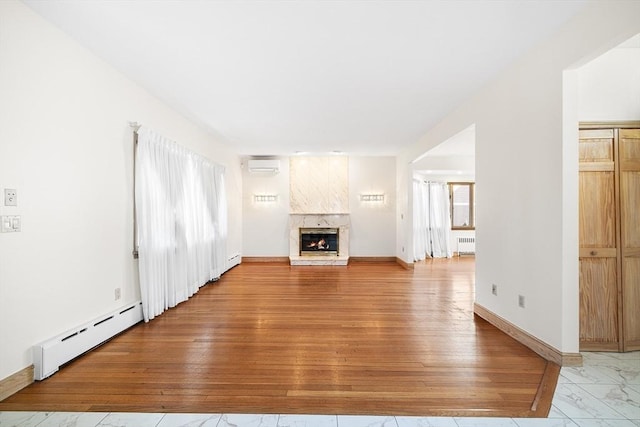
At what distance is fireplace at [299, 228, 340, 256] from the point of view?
779 centimetres

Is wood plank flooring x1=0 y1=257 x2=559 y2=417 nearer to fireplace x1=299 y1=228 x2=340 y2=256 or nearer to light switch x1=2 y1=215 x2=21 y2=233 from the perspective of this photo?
light switch x1=2 y1=215 x2=21 y2=233

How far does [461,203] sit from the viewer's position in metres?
8.84

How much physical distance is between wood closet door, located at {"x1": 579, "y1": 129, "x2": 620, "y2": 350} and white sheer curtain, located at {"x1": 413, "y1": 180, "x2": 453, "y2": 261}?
566 centimetres

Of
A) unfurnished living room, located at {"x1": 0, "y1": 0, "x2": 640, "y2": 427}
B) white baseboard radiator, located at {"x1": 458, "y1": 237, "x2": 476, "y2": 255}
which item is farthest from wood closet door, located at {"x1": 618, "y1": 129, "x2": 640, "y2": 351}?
white baseboard radiator, located at {"x1": 458, "y1": 237, "x2": 476, "y2": 255}

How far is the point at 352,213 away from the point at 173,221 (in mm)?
4813

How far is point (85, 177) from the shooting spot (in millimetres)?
2676

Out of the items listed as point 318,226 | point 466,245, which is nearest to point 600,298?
point 318,226

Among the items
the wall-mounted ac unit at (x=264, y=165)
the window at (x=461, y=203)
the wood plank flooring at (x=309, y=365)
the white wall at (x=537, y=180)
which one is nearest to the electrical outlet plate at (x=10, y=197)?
the wood plank flooring at (x=309, y=365)

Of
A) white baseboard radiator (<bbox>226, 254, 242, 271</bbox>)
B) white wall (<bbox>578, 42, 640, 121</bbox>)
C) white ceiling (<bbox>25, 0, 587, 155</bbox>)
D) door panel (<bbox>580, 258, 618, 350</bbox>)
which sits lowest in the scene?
white baseboard radiator (<bbox>226, 254, 242, 271</bbox>)

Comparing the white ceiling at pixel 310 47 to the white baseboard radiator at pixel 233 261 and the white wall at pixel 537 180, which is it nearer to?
the white wall at pixel 537 180

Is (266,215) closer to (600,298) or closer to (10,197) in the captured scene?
(10,197)

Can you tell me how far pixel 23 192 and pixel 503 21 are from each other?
3911 millimetres

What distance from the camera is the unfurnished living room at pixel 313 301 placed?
201 centimetres

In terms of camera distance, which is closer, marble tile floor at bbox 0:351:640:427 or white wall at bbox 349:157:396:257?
marble tile floor at bbox 0:351:640:427
